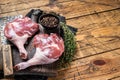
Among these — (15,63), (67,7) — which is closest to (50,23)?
(15,63)

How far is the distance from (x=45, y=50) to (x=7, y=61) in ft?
0.60

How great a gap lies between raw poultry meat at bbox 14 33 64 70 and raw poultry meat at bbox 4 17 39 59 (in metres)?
0.05

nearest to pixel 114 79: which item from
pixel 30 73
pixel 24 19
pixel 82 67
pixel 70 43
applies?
pixel 82 67

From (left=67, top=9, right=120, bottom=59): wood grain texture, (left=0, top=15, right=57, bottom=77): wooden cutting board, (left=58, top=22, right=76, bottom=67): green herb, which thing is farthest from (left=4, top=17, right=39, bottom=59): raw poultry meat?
(left=67, top=9, right=120, bottom=59): wood grain texture

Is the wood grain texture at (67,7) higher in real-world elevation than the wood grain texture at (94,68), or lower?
higher

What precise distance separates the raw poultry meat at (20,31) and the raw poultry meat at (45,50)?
0.16 ft

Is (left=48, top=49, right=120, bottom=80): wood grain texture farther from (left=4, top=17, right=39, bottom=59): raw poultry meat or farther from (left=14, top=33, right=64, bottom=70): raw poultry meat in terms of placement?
(left=4, top=17, right=39, bottom=59): raw poultry meat

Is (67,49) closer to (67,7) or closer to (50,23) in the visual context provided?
(50,23)

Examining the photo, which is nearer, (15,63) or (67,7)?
(15,63)

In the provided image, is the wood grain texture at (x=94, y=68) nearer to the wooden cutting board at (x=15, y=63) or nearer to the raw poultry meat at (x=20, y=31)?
the wooden cutting board at (x=15, y=63)

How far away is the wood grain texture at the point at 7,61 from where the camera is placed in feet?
3.34

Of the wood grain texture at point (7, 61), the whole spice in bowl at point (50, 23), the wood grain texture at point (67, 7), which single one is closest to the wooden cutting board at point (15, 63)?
the wood grain texture at point (7, 61)

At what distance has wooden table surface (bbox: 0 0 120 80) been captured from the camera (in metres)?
1.16

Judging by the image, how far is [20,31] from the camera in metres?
1.14
